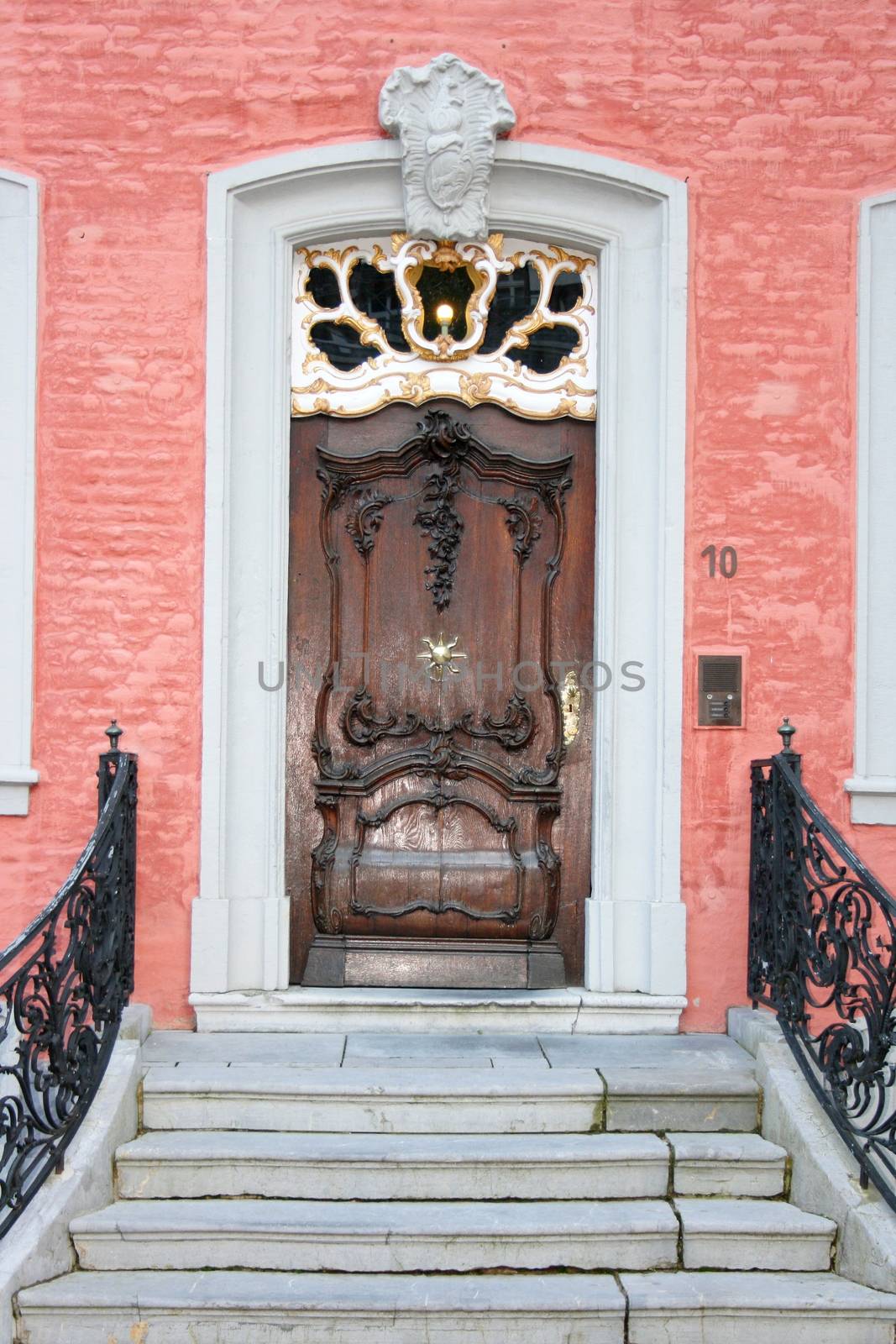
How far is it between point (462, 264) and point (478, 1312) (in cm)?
395

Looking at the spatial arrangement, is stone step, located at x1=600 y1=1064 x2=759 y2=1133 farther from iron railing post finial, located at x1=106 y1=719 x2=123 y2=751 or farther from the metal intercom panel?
iron railing post finial, located at x1=106 y1=719 x2=123 y2=751

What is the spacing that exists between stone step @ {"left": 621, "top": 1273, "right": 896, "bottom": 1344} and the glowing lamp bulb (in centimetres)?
371

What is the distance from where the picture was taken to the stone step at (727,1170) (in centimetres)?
395

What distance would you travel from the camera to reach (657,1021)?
4816 millimetres

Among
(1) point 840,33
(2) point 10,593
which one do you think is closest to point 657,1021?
(2) point 10,593

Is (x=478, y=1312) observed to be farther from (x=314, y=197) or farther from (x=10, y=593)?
(x=314, y=197)

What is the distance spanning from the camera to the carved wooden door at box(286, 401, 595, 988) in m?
5.10

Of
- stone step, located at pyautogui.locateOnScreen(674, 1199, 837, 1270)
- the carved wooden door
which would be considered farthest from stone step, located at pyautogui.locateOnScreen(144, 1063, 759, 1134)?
the carved wooden door

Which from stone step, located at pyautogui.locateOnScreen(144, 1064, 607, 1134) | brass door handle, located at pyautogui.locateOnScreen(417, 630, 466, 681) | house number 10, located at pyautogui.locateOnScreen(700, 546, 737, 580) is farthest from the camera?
brass door handle, located at pyautogui.locateOnScreen(417, 630, 466, 681)

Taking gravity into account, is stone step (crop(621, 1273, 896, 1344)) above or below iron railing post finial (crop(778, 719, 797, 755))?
below

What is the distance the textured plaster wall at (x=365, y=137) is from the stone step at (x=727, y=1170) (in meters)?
0.89

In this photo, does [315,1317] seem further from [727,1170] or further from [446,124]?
[446,124]

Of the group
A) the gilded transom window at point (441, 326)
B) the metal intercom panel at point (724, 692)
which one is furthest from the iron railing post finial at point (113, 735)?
the metal intercom panel at point (724, 692)

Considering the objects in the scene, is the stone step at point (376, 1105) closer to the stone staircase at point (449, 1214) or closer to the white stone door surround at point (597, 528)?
the stone staircase at point (449, 1214)
